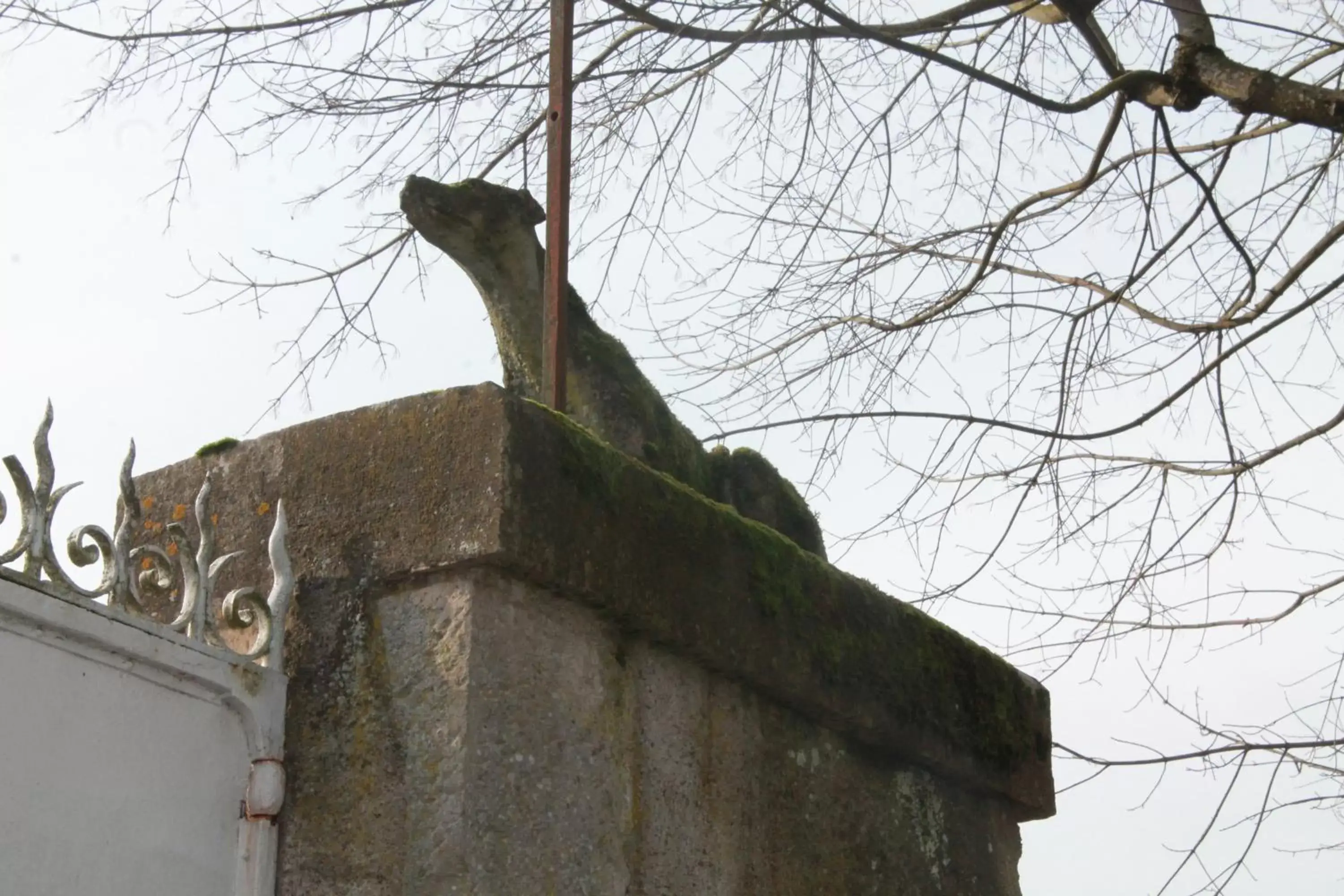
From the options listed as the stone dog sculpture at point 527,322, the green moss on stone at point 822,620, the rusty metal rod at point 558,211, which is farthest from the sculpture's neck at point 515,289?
the green moss on stone at point 822,620

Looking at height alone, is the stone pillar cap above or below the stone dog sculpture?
below

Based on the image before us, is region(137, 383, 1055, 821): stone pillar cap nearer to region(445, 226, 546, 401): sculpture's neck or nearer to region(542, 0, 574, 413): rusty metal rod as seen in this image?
region(542, 0, 574, 413): rusty metal rod

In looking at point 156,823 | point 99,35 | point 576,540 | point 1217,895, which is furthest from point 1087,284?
point 156,823

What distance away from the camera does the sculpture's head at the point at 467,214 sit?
10.2 ft

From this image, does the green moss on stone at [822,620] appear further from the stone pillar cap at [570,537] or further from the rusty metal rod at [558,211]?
the rusty metal rod at [558,211]

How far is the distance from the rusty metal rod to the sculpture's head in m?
0.20

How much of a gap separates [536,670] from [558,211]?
3.00 ft

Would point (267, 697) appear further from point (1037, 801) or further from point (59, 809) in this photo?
point (1037, 801)

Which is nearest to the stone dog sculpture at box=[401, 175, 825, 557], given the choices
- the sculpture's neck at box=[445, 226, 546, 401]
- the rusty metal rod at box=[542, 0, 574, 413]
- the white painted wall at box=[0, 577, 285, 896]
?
the sculpture's neck at box=[445, 226, 546, 401]

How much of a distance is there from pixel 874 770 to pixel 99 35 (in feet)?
8.22

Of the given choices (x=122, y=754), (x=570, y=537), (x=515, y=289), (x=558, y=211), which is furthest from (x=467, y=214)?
(x=122, y=754)

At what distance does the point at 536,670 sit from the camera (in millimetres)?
2348

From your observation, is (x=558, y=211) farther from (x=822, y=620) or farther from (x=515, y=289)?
(x=822, y=620)

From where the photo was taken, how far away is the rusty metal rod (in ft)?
9.23
